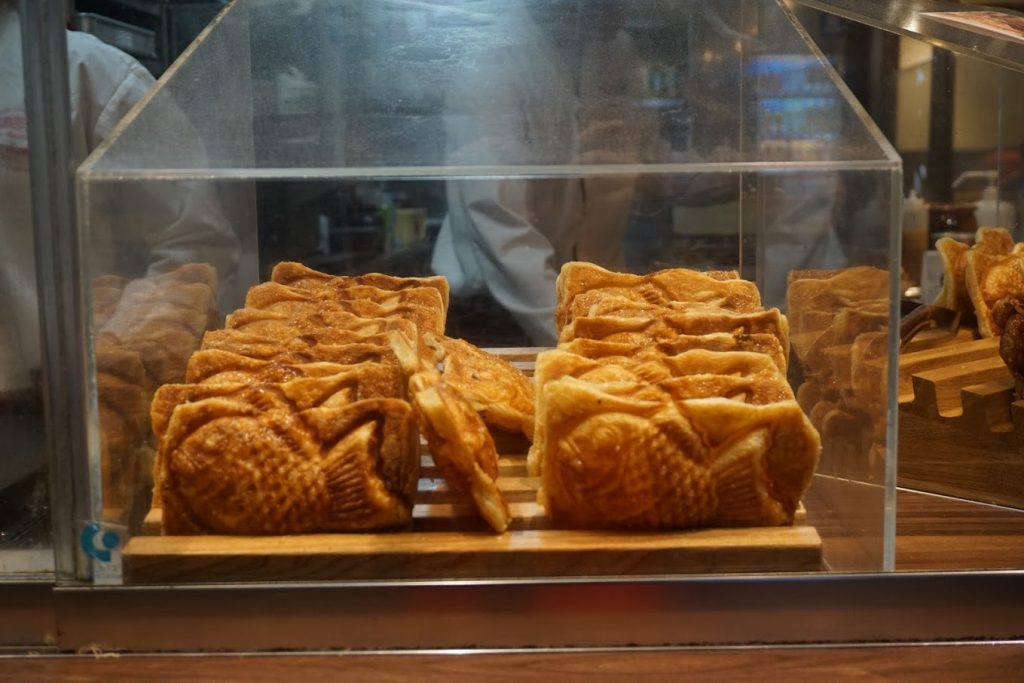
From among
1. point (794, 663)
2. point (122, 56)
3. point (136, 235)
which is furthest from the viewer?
point (122, 56)

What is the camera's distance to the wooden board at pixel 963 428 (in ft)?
5.67

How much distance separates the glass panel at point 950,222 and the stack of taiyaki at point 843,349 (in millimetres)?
160

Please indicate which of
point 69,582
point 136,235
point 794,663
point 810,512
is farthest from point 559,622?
point 136,235

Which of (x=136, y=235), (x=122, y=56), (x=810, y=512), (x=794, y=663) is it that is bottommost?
(x=794, y=663)

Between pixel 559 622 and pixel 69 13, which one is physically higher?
pixel 69 13

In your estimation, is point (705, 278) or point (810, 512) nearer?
point (810, 512)

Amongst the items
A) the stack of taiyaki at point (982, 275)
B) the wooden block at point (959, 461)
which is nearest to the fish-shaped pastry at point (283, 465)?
the wooden block at point (959, 461)

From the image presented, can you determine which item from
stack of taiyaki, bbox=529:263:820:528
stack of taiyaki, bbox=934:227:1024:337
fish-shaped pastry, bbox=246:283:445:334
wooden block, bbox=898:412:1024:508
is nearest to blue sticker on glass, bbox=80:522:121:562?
stack of taiyaki, bbox=529:263:820:528

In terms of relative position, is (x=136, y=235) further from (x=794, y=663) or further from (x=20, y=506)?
(x=794, y=663)

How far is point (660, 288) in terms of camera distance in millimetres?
1949

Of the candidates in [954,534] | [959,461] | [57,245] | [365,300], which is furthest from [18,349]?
[959,461]

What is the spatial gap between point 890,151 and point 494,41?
27.9 inches

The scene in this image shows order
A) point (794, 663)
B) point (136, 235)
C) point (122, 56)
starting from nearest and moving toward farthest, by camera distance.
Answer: point (794, 663)
point (136, 235)
point (122, 56)

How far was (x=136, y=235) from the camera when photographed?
146 centimetres
